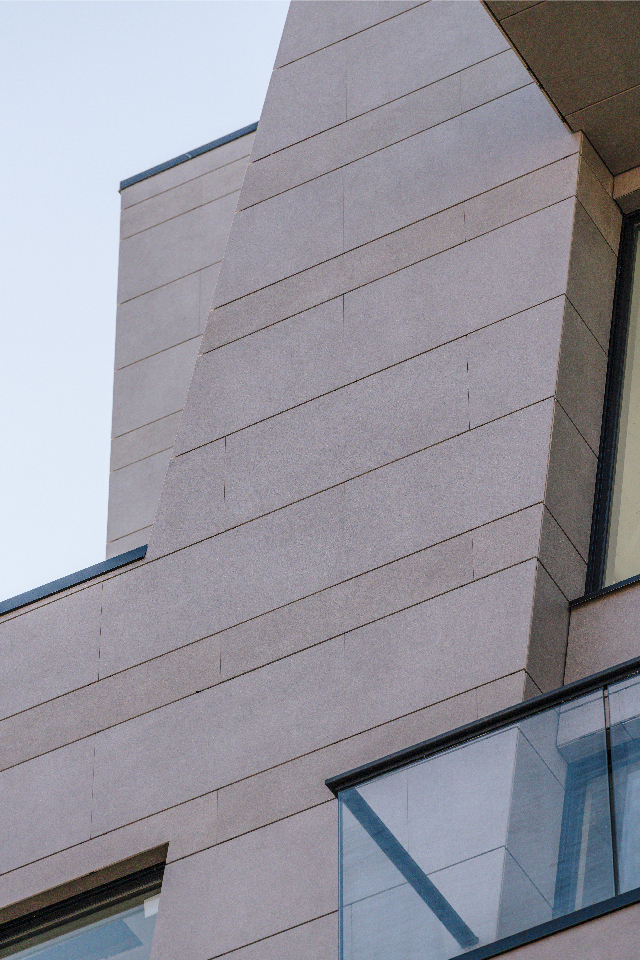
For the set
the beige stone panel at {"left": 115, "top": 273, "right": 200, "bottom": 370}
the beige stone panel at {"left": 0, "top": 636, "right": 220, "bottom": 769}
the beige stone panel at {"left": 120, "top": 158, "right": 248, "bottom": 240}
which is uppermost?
the beige stone panel at {"left": 120, "top": 158, "right": 248, "bottom": 240}

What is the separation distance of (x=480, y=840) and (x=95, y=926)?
14.0 feet

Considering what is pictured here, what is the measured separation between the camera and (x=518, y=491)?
10.8 m

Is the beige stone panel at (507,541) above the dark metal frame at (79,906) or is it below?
below

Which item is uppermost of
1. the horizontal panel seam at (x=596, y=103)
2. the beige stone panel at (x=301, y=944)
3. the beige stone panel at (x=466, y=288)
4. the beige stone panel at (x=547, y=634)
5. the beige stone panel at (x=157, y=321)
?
the beige stone panel at (x=157, y=321)

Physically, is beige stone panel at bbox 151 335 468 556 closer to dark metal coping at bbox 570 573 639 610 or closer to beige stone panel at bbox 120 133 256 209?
dark metal coping at bbox 570 573 639 610

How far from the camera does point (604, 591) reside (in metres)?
10.5

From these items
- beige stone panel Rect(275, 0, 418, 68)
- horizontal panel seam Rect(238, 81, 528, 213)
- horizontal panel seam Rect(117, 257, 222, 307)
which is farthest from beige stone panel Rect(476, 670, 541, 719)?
horizontal panel seam Rect(117, 257, 222, 307)

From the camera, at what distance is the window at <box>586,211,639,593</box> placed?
10930 millimetres

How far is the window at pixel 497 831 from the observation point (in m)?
7.34

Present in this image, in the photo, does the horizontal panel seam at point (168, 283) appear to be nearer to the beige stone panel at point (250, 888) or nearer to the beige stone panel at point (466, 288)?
the beige stone panel at point (466, 288)

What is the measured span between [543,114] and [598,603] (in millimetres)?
4749

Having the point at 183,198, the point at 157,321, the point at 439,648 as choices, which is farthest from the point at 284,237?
the point at 183,198

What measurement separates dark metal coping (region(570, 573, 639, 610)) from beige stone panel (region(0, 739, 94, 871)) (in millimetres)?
3972

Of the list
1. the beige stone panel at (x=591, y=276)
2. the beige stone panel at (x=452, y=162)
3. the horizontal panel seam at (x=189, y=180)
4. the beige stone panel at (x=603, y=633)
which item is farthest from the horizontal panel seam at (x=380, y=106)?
the beige stone panel at (x=603, y=633)
